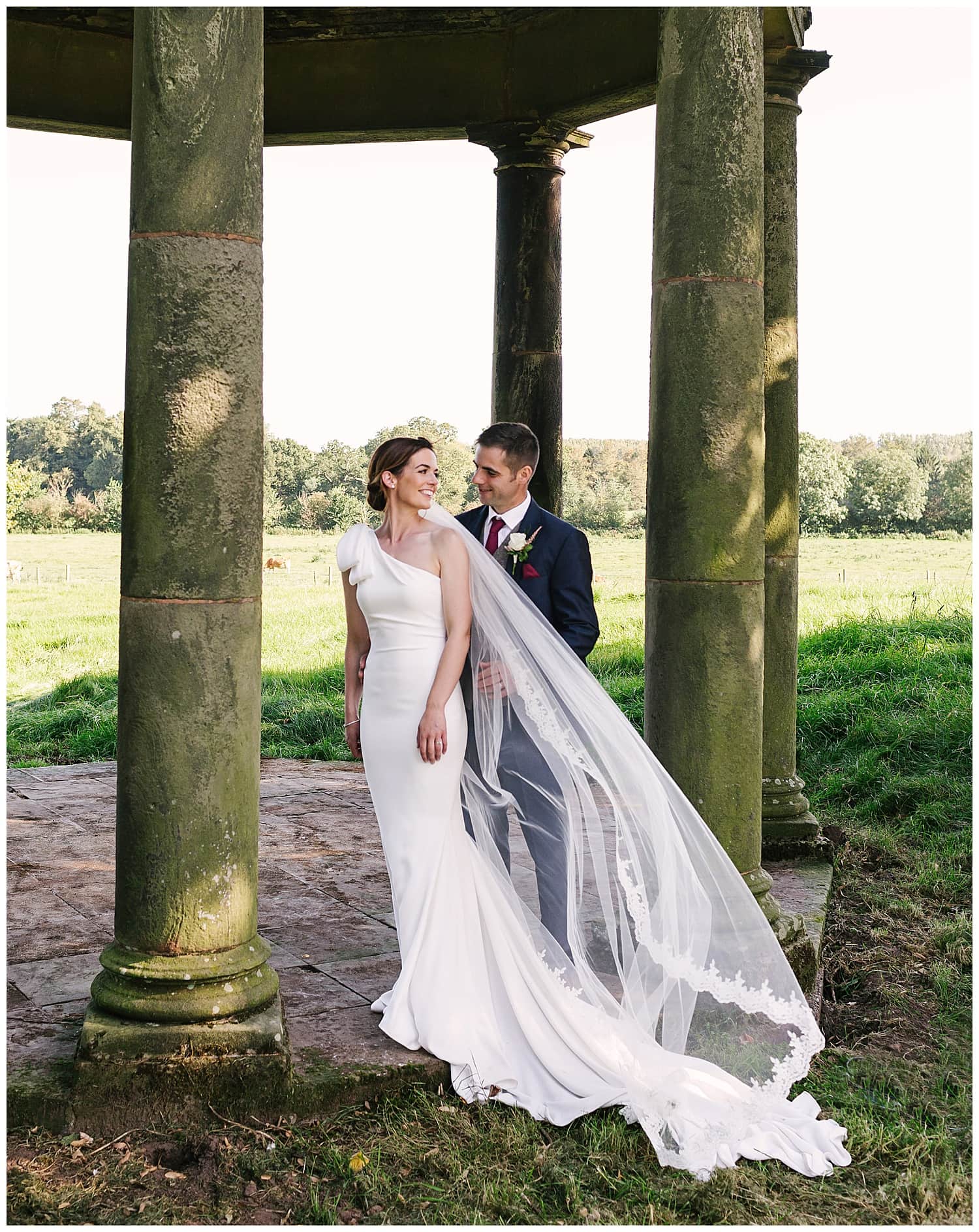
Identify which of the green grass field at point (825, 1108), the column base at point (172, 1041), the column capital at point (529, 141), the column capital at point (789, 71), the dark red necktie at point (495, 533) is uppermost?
the column capital at point (529, 141)

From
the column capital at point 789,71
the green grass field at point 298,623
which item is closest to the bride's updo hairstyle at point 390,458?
the column capital at point 789,71

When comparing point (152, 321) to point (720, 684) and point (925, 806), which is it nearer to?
point (720, 684)

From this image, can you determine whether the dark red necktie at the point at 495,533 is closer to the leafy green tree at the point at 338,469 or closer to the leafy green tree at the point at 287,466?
the leafy green tree at the point at 338,469

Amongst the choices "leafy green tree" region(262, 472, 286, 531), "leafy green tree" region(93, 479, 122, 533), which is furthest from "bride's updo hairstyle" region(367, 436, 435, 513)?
"leafy green tree" region(93, 479, 122, 533)

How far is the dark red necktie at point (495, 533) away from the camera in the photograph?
6.34 meters

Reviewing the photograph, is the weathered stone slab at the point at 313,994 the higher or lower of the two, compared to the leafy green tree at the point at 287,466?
lower

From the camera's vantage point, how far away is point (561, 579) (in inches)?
245

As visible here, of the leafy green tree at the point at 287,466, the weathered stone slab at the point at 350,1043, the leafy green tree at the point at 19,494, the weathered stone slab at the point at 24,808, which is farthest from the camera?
the leafy green tree at the point at 287,466

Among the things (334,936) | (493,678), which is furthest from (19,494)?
(493,678)

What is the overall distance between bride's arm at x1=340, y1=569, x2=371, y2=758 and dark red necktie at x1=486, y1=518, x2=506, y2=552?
2.60 ft

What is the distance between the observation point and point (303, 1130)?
193 inches

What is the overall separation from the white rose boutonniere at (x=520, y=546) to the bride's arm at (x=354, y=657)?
2.80 ft

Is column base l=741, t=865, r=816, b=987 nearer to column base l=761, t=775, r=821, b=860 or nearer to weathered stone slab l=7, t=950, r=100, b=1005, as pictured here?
column base l=761, t=775, r=821, b=860

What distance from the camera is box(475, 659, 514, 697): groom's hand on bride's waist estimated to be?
5.88 meters
